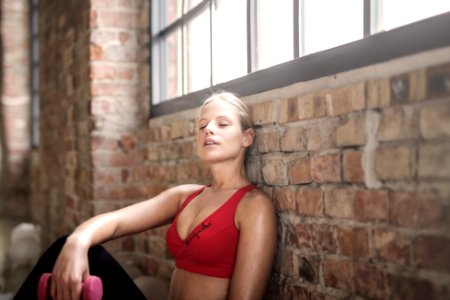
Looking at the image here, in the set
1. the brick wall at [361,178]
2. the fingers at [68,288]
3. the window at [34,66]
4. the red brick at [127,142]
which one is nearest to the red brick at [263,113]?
the brick wall at [361,178]

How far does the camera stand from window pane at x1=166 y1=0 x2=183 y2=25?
8.41ft

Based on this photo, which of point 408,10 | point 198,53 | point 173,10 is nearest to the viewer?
point 408,10

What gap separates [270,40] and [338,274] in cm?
87

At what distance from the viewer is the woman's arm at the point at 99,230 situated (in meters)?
1.55

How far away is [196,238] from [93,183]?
4.51 feet

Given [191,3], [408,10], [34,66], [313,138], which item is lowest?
[313,138]

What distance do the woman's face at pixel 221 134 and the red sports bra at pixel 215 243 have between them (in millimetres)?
135

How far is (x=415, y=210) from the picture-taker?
1132 mm

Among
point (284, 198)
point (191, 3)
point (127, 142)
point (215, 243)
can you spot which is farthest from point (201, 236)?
point (127, 142)

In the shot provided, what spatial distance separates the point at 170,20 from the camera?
2.67 meters

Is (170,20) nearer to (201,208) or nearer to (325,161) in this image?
(201,208)

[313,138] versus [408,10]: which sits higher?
[408,10]

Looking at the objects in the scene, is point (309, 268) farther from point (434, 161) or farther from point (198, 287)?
point (434, 161)

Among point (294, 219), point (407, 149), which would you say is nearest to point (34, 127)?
point (294, 219)
